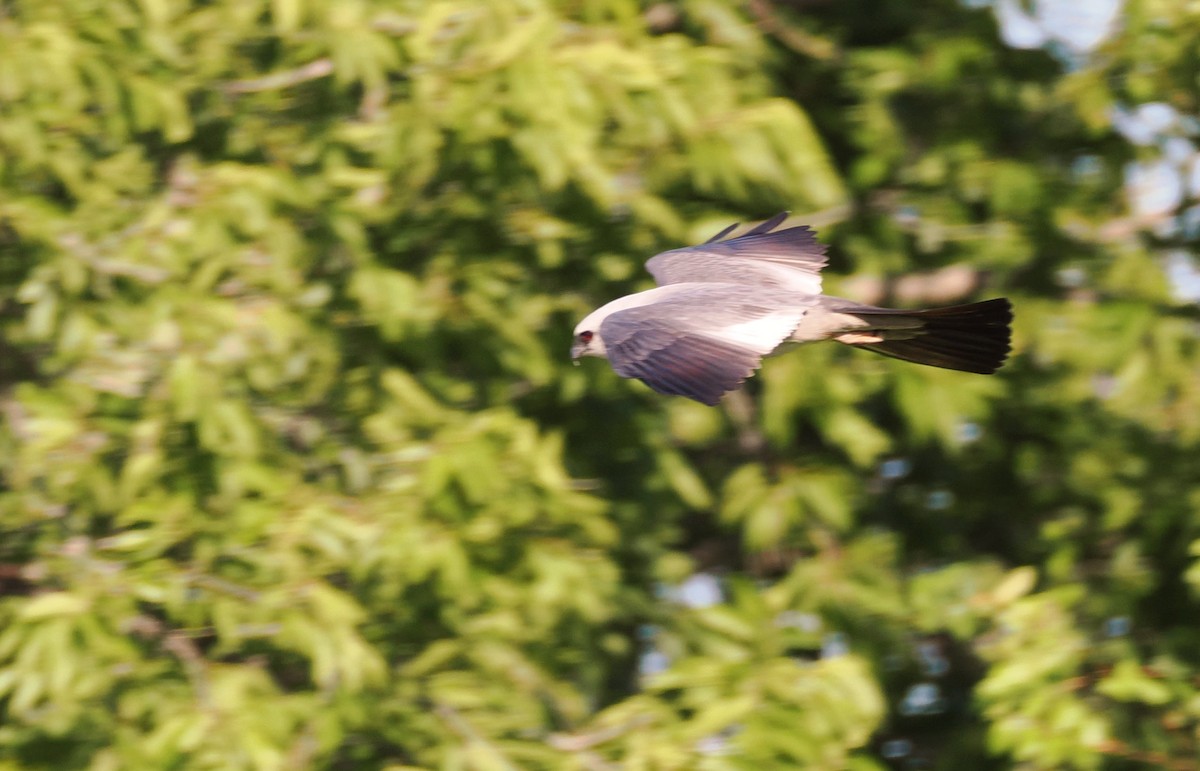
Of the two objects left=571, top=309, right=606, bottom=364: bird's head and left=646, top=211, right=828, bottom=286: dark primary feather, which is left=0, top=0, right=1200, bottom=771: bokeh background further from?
left=571, top=309, right=606, bottom=364: bird's head

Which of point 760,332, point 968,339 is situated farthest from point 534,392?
point 760,332

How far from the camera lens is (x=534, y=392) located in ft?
18.2

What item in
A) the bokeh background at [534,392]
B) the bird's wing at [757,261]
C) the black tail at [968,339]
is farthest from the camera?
the bokeh background at [534,392]

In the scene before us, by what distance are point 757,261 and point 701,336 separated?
862 mm

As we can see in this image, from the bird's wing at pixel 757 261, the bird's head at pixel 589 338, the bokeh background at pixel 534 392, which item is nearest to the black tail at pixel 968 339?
the bird's wing at pixel 757 261

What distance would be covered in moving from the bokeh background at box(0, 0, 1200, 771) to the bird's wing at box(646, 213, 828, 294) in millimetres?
466

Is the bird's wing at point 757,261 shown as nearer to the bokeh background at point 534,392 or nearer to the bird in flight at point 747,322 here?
the bird in flight at point 747,322

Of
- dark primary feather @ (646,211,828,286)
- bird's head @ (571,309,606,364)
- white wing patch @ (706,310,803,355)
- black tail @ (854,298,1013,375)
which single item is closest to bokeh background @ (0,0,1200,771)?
dark primary feather @ (646,211,828,286)

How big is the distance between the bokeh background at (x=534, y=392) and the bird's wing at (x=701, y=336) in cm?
112

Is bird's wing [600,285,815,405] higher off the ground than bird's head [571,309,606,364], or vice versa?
bird's wing [600,285,815,405]

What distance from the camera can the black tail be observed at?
402 cm

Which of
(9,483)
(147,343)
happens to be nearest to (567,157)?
(147,343)

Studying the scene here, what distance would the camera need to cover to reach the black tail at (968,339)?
4.02 meters

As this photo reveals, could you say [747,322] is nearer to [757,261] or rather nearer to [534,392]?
[757,261]
